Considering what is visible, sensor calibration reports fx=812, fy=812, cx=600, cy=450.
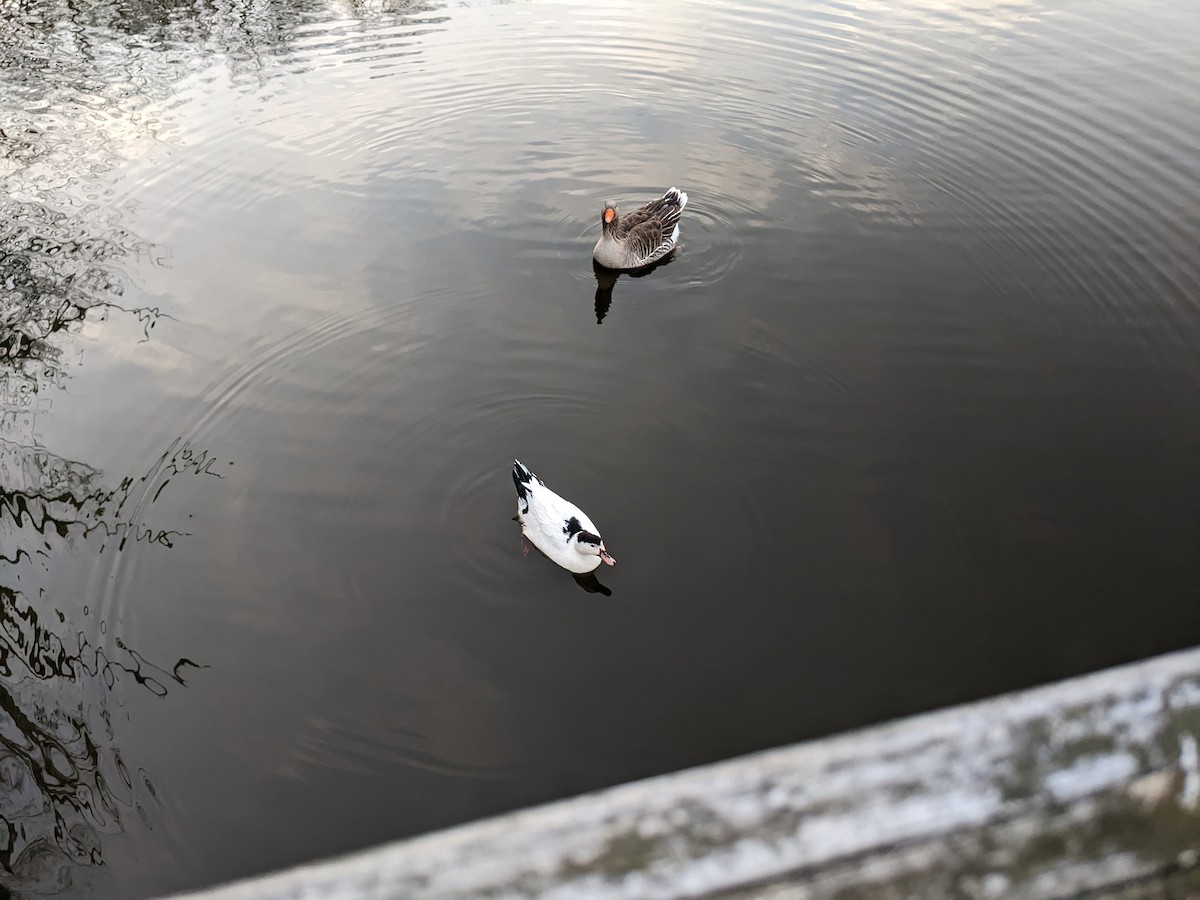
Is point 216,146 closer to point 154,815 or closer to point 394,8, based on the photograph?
point 394,8

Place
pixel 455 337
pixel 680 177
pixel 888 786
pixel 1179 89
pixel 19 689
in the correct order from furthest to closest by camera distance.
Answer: pixel 1179 89, pixel 680 177, pixel 455 337, pixel 19 689, pixel 888 786

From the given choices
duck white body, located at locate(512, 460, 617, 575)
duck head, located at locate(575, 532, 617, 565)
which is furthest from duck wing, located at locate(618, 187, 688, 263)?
duck head, located at locate(575, 532, 617, 565)

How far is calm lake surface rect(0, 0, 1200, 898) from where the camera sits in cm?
479

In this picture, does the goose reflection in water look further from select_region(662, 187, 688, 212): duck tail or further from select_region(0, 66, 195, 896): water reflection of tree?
select_region(0, 66, 195, 896): water reflection of tree

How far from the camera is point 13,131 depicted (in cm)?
1014

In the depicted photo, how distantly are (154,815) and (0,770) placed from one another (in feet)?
3.21

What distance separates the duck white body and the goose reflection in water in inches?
113

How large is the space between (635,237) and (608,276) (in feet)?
1.62

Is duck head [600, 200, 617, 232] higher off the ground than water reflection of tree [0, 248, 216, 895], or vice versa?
duck head [600, 200, 617, 232]

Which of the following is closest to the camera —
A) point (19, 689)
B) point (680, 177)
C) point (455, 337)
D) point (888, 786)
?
point (888, 786)

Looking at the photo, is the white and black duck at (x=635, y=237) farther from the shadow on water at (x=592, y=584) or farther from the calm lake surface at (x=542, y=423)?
the shadow on water at (x=592, y=584)

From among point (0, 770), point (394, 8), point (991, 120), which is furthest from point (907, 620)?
point (394, 8)

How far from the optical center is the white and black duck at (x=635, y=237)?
8.27m

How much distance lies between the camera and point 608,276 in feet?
27.7
